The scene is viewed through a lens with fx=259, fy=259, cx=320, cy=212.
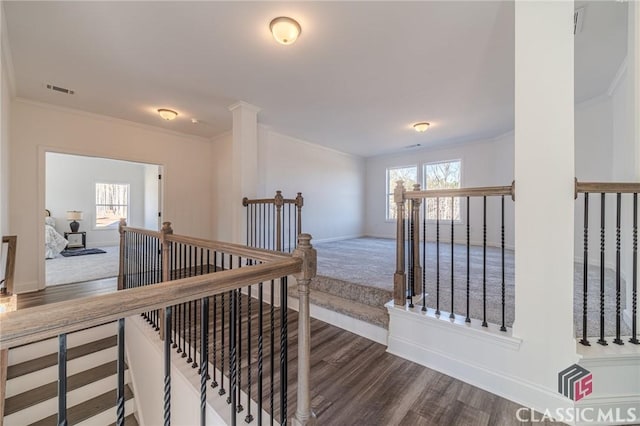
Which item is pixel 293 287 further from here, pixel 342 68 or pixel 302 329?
pixel 342 68

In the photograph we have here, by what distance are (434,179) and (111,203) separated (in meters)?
9.43

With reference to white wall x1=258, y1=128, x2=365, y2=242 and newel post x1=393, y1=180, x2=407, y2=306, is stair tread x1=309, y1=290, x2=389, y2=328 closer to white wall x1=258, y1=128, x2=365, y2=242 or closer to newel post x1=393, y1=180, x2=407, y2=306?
newel post x1=393, y1=180, x2=407, y2=306

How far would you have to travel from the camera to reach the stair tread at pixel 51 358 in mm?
2592

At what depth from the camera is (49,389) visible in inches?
103

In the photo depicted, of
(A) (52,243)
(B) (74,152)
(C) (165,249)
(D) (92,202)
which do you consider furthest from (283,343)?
(D) (92,202)

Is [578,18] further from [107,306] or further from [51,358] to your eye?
[51,358]

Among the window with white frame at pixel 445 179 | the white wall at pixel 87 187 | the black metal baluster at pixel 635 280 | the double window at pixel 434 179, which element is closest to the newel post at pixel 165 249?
the black metal baluster at pixel 635 280

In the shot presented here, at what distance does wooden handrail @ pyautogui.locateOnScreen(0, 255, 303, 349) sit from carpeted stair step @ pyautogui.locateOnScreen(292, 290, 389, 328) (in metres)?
1.66

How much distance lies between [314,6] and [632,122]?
237 cm

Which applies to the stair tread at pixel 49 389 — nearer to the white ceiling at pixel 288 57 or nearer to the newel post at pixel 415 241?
the white ceiling at pixel 288 57

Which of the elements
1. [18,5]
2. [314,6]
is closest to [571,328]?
[314,6]

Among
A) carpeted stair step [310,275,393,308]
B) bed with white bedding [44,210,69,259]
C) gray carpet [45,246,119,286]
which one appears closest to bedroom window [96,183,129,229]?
bed with white bedding [44,210,69,259]

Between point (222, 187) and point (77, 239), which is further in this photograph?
point (77, 239)

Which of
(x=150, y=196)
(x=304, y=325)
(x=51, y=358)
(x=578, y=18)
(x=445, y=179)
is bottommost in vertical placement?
(x=51, y=358)
